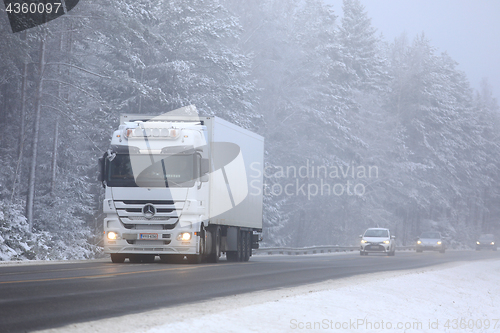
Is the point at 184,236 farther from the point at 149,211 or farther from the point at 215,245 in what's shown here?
the point at 215,245

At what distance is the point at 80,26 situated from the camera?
31.0m

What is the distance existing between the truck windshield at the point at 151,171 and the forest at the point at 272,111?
18.7 feet

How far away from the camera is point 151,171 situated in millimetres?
19859

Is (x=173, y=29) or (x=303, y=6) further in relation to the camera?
(x=303, y=6)

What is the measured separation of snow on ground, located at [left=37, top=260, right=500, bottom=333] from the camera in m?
8.56

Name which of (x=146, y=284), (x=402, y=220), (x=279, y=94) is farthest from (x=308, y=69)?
(x=146, y=284)

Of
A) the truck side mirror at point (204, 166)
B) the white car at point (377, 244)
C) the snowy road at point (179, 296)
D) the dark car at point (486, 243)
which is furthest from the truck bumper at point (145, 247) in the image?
the dark car at point (486, 243)

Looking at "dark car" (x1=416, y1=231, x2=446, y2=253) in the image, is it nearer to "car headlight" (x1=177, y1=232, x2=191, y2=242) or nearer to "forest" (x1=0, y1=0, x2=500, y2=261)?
"forest" (x1=0, y1=0, x2=500, y2=261)

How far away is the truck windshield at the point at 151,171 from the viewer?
19.8 meters

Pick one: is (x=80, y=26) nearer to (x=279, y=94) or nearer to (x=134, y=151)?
(x=134, y=151)

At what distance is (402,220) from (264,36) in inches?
1258

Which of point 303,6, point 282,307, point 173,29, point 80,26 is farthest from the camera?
point 303,6

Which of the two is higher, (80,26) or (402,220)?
(80,26)

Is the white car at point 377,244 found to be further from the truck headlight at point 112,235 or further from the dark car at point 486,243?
the dark car at point 486,243
